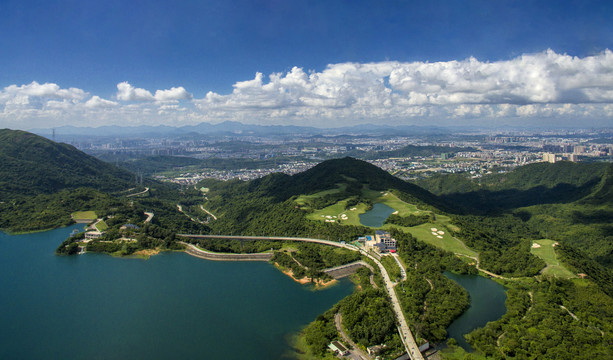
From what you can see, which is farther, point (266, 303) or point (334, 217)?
point (334, 217)

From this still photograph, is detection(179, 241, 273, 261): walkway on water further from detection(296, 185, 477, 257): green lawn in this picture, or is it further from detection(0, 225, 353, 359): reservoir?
detection(296, 185, 477, 257): green lawn

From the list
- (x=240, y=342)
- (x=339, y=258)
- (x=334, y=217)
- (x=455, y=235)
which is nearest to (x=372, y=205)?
(x=334, y=217)

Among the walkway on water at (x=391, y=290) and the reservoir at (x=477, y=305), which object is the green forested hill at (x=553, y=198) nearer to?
the reservoir at (x=477, y=305)

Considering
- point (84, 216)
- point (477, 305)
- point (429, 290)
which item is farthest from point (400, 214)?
point (84, 216)

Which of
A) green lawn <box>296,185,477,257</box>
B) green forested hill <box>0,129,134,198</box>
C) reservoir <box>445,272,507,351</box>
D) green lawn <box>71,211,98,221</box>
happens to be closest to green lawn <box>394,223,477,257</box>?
green lawn <box>296,185,477,257</box>

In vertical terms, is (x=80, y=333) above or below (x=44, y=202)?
below

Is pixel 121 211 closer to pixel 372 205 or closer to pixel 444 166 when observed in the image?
pixel 372 205

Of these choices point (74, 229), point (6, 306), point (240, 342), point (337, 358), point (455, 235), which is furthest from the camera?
point (74, 229)
